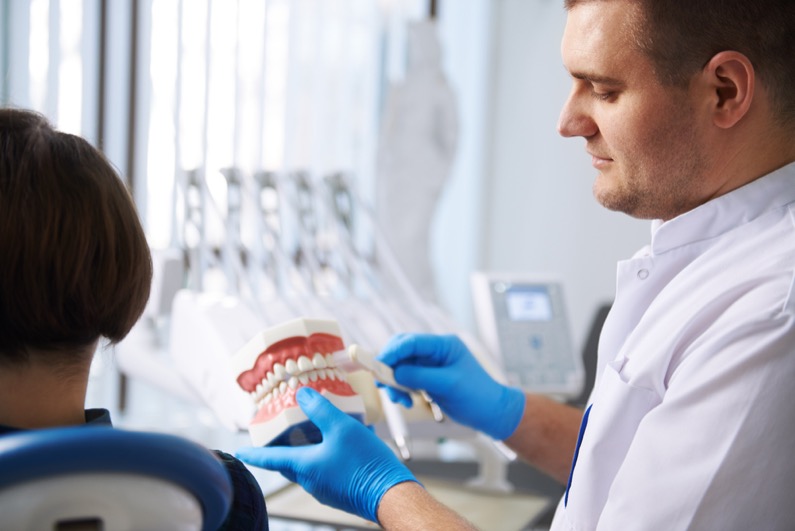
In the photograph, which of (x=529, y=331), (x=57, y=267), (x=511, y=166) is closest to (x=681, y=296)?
Result: (x=57, y=267)

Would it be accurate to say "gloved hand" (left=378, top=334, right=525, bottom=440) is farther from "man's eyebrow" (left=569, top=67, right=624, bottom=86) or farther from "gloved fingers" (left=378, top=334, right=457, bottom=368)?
"man's eyebrow" (left=569, top=67, right=624, bottom=86)

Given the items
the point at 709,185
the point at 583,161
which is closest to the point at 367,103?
Result: the point at 583,161

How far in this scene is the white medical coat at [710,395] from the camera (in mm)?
A: 888

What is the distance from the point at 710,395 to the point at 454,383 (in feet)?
2.02

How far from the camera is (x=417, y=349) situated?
1.49 metres

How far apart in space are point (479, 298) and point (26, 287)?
1.49 meters

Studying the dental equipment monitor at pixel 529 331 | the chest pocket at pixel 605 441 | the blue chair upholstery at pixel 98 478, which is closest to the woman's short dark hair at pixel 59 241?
the blue chair upholstery at pixel 98 478

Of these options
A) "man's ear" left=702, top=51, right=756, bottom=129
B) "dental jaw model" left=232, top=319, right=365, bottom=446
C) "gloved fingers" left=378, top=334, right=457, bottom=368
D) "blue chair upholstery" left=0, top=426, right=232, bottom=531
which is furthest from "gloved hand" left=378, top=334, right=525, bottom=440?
"blue chair upholstery" left=0, top=426, right=232, bottom=531

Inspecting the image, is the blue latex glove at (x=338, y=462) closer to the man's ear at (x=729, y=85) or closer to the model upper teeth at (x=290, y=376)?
the model upper teeth at (x=290, y=376)

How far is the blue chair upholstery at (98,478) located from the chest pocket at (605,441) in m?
0.58

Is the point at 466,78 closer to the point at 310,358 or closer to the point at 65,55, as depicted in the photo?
the point at 65,55

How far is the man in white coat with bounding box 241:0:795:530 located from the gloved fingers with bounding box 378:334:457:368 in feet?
0.97

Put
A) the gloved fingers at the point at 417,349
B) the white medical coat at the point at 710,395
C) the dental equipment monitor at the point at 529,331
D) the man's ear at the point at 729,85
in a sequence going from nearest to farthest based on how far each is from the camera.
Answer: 1. the white medical coat at the point at 710,395
2. the man's ear at the point at 729,85
3. the gloved fingers at the point at 417,349
4. the dental equipment monitor at the point at 529,331

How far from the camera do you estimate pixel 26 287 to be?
30.4 inches
